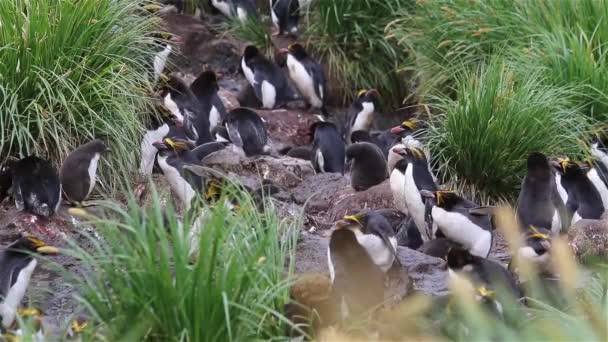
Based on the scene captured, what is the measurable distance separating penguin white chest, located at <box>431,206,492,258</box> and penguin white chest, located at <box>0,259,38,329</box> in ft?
9.91

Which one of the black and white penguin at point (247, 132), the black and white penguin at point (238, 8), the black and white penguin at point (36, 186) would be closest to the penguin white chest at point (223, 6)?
the black and white penguin at point (238, 8)

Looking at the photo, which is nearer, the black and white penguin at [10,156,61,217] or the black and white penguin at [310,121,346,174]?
the black and white penguin at [10,156,61,217]

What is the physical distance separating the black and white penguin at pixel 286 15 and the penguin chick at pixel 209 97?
2.09m

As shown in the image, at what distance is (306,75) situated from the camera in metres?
13.7

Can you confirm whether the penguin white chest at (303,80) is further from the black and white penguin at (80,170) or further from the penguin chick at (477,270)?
the penguin chick at (477,270)

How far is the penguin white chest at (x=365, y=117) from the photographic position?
13.4 meters

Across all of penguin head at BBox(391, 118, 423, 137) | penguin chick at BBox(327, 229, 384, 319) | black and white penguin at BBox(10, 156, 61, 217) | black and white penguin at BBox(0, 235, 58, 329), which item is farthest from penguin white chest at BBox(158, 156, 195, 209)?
penguin chick at BBox(327, 229, 384, 319)

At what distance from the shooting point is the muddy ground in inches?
276

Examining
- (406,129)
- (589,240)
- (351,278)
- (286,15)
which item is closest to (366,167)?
(406,129)

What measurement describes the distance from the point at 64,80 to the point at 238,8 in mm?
6782

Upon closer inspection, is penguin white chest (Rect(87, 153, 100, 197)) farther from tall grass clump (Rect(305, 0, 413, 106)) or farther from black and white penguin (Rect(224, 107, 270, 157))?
tall grass clump (Rect(305, 0, 413, 106))

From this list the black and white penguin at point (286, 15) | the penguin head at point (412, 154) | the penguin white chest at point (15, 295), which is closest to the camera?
the penguin white chest at point (15, 295)

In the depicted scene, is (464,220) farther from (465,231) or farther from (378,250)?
(378,250)

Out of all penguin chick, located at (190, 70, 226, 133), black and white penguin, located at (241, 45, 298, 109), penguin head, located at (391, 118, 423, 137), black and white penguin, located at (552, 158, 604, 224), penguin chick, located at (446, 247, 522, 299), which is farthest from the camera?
black and white penguin, located at (241, 45, 298, 109)
